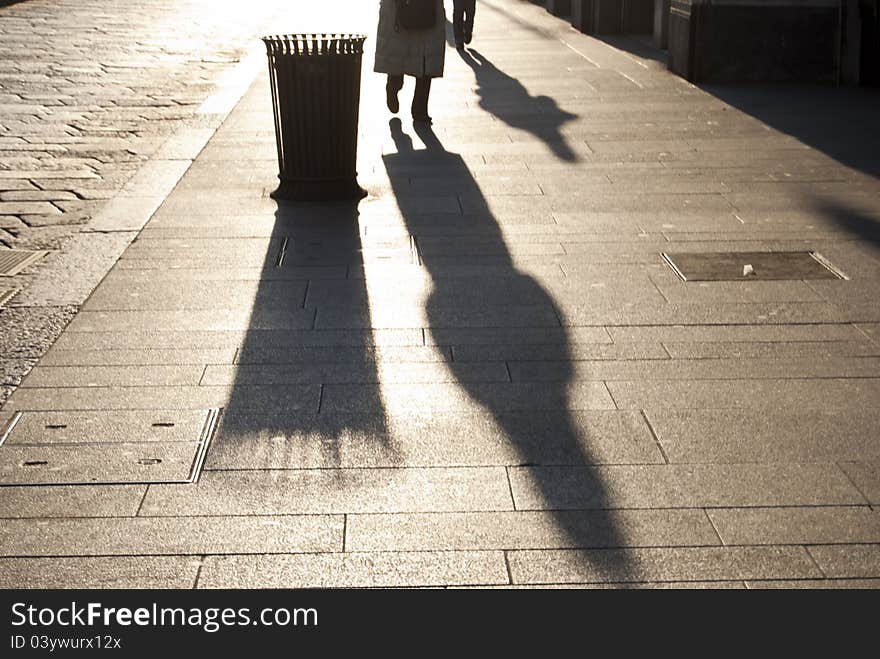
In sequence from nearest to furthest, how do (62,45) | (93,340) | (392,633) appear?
(392,633), (93,340), (62,45)

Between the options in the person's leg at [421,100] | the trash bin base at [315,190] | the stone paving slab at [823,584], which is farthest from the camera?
the person's leg at [421,100]

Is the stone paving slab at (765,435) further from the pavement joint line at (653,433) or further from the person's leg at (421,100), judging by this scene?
the person's leg at (421,100)

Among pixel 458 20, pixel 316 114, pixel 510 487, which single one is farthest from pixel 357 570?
pixel 458 20

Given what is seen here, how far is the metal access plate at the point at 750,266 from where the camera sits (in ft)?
22.5

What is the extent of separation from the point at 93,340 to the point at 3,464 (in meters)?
1.39

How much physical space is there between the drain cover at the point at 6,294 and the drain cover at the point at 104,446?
1.72 m

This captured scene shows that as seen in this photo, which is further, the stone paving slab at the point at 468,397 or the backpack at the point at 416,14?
the backpack at the point at 416,14

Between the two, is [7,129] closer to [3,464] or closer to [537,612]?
[3,464]

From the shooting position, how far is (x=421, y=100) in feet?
38.3

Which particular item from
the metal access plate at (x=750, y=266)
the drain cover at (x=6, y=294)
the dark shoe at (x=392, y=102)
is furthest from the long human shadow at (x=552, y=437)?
the dark shoe at (x=392, y=102)

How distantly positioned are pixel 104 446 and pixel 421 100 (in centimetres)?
747

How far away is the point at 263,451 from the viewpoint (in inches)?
182

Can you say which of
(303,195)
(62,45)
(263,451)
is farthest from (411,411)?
(62,45)

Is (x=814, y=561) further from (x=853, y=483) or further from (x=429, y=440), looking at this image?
(x=429, y=440)
